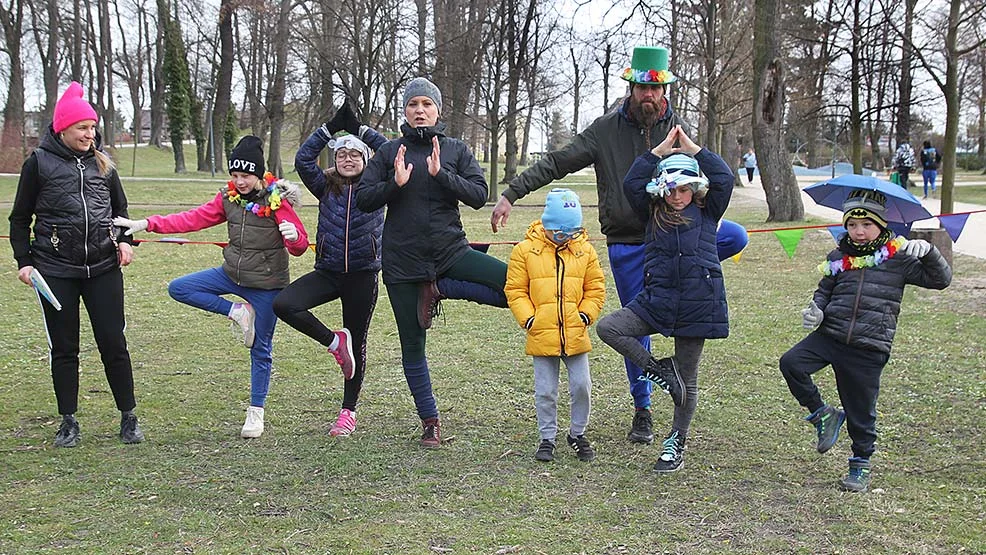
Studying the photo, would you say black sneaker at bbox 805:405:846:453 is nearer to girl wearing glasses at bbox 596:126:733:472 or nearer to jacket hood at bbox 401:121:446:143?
girl wearing glasses at bbox 596:126:733:472

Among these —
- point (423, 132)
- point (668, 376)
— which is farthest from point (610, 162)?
point (668, 376)

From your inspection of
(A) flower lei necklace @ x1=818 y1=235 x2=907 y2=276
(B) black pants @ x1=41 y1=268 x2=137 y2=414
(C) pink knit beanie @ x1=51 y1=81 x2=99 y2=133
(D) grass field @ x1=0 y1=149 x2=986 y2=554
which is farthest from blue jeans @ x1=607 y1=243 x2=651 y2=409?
(C) pink knit beanie @ x1=51 y1=81 x2=99 y2=133

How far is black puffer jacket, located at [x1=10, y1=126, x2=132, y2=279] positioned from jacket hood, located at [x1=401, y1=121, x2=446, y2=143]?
1.90 meters

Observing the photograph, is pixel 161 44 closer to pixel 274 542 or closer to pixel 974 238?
pixel 974 238

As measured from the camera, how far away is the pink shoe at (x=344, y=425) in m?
5.87

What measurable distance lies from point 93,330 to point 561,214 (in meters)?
2.93

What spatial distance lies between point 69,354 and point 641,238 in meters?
3.50

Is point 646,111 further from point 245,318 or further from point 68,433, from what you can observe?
point 68,433

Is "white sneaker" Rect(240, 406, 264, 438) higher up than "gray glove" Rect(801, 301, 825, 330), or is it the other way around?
"gray glove" Rect(801, 301, 825, 330)

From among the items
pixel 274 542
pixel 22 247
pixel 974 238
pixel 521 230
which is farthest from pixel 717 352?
pixel 521 230

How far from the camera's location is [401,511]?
4.59 meters

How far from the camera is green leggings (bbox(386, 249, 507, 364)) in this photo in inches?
213

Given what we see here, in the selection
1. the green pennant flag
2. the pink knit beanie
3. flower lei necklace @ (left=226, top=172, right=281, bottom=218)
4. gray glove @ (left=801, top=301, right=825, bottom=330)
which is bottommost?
gray glove @ (left=801, top=301, right=825, bottom=330)

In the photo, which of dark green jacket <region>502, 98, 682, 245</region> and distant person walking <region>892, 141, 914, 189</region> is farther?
distant person walking <region>892, 141, 914, 189</region>
